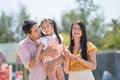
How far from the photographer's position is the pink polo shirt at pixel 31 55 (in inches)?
167

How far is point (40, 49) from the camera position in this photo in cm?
423

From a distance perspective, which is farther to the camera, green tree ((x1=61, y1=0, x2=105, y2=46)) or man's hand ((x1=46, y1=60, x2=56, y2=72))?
green tree ((x1=61, y1=0, x2=105, y2=46))

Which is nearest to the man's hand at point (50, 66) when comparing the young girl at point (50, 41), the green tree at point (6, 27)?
the young girl at point (50, 41)

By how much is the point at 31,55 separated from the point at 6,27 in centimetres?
3989

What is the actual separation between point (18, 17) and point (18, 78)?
33211 mm

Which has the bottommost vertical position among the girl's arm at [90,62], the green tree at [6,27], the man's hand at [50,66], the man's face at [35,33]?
the green tree at [6,27]

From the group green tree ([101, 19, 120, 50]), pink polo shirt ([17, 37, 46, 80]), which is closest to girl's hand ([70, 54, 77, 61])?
pink polo shirt ([17, 37, 46, 80])

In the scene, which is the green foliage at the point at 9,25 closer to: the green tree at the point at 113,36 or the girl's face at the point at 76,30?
the green tree at the point at 113,36

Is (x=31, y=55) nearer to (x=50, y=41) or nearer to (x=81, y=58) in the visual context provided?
(x=50, y=41)

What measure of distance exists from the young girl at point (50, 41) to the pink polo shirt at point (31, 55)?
67mm

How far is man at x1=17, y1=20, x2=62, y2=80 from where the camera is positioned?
4.23 m

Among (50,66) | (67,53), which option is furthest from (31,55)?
(67,53)

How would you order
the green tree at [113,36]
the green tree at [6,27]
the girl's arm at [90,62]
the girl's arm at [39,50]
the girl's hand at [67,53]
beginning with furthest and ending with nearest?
1. the green tree at [6,27]
2. the green tree at [113,36]
3. the girl's arm at [90,62]
4. the girl's hand at [67,53]
5. the girl's arm at [39,50]

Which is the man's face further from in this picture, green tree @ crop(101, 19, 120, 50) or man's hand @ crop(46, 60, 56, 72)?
green tree @ crop(101, 19, 120, 50)
